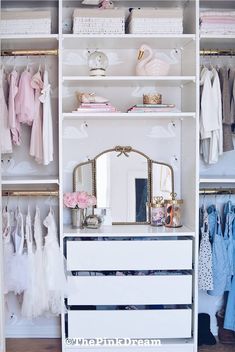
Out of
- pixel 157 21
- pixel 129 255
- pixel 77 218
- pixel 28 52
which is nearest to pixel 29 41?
pixel 28 52

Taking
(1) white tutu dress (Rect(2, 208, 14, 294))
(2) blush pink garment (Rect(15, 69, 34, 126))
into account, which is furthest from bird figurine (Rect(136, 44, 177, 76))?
(1) white tutu dress (Rect(2, 208, 14, 294))

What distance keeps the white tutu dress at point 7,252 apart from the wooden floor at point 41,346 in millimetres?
489

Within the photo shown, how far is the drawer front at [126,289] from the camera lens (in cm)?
297

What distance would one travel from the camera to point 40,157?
3064 millimetres

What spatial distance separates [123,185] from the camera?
132 inches

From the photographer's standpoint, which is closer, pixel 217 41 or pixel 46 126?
pixel 46 126

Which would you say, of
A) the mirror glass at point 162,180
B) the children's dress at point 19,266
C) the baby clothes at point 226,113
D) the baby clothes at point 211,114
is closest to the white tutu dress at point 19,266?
the children's dress at point 19,266

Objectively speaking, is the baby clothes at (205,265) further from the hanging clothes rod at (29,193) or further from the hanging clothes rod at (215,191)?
the hanging clothes rod at (29,193)

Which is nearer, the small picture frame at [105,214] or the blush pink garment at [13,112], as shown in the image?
the blush pink garment at [13,112]

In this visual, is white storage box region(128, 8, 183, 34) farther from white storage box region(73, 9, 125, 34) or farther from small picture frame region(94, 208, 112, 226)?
small picture frame region(94, 208, 112, 226)

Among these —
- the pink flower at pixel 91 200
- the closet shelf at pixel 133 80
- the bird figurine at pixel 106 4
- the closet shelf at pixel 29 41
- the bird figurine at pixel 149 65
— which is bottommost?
the pink flower at pixel 91 200

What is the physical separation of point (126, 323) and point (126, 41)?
1784mm

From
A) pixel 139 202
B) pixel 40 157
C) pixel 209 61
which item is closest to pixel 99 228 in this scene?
pixel 139 202

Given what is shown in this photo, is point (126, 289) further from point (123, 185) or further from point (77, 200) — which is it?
point (123, 185)
